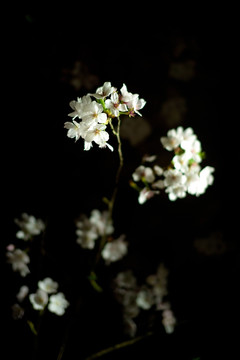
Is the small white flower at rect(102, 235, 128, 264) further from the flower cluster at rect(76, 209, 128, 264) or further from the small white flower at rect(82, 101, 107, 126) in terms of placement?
the small white flower at rect(82, 101, 107, 126)

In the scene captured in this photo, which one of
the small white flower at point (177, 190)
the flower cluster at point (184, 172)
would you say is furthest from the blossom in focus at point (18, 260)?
the small white flower at point (177, 190)

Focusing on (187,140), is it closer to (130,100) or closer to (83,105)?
(130,100)

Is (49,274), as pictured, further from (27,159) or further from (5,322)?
(27,159)

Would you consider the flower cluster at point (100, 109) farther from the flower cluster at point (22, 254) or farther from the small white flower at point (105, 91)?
the flower cluster at point (22, 254)

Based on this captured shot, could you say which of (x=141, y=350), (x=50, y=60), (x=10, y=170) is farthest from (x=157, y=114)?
(x=141, y=350)

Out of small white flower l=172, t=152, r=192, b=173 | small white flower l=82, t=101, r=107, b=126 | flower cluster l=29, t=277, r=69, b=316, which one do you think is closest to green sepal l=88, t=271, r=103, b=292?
flower cluster l=29, t=277, r=69, b=316

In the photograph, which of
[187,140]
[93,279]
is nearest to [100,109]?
[187,140]
